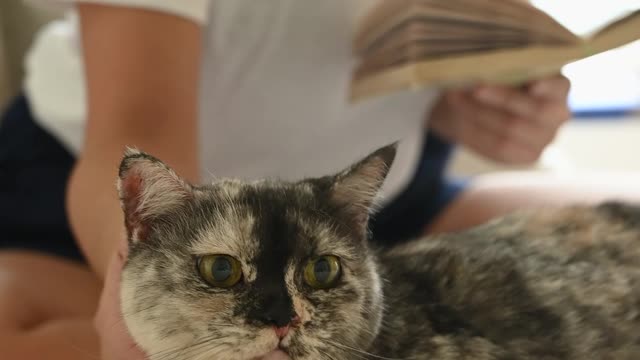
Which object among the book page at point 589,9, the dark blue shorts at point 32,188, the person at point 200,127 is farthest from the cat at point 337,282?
the book page at point 589,9

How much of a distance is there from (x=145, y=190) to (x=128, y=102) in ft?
0.83

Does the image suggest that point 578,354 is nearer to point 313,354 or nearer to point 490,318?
point 490,318

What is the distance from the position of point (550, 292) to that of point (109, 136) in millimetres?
513

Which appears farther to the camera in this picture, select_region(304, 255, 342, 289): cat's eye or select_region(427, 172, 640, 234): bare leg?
select_region(427, 172, 640, 234): bare leg

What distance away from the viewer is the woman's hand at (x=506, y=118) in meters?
0.98

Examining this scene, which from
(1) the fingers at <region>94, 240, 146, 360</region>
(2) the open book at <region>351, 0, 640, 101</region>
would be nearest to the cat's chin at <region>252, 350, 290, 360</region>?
(1) the fingers at <region>94, 240, 146, 360</region>

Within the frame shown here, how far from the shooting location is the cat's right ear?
0.55 m

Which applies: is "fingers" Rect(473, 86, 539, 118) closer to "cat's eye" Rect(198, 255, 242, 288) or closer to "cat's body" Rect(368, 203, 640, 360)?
"cat's body" Rect(368, 203, 640, 360)

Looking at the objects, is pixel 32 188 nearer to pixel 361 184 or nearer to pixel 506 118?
pixel 361 184

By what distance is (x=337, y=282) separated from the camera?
58 centimetres

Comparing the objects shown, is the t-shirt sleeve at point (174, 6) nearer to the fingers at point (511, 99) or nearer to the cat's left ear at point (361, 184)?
the cat's left ear at point (361, 184)

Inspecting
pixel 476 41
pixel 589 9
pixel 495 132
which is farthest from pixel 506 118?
pixel 589 9

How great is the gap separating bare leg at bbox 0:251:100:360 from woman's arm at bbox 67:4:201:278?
8 cm

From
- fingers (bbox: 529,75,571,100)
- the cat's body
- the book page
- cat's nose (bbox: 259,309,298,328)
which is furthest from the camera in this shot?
the book page
